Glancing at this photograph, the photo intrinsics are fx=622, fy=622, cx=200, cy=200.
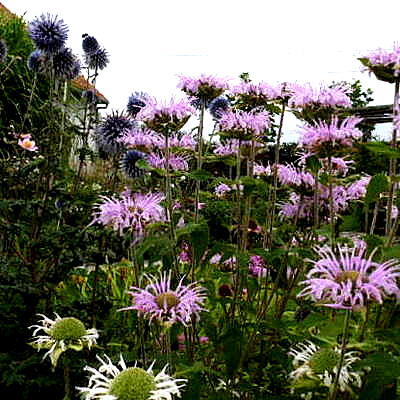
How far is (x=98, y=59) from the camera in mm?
3371

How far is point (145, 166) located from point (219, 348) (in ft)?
1.71

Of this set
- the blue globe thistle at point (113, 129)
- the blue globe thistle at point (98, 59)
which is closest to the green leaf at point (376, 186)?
the blue globe thistle at point (113, 129)

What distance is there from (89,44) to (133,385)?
262 cm

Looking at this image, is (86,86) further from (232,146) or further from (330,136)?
(330,136)

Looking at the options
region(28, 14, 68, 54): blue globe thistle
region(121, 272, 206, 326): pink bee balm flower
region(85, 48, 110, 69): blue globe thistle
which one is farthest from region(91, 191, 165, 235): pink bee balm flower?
region(85, 48, 110, 69): blue globe thistle

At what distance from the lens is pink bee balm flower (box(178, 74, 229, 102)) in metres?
1.66

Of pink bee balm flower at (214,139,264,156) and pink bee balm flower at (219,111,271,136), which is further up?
pink bee balm flower at (219,111,271,136)

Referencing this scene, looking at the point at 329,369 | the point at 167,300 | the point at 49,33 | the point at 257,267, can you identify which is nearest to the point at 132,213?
the point at 167,300

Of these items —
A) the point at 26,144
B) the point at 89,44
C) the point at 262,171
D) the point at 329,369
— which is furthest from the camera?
the point at 89,44

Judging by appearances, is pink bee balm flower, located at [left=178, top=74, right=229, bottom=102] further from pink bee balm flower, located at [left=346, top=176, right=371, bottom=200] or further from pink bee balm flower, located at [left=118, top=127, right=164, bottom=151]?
pink bee balm flower, located at [left=346, top=176, right=371, bottom=200]

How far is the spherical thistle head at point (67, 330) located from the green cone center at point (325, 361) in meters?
0.55

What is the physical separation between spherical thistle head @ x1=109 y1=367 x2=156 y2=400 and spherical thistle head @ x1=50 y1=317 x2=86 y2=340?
0.38m

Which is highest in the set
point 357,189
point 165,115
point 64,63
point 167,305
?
point 64,63

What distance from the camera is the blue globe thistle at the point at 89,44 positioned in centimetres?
331
